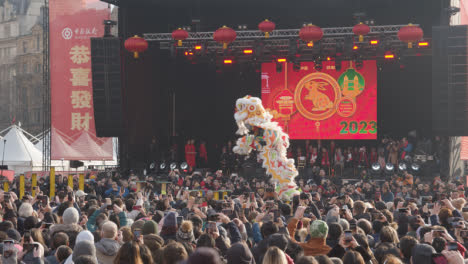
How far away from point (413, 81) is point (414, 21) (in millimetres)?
1950

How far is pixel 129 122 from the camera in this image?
2067 cm

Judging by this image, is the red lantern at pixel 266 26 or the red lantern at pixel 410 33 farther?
the red lantern at pixel 266 26

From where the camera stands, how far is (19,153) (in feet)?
89.6

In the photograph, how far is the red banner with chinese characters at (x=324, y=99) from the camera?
71.4ft

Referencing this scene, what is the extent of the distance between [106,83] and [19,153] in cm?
939

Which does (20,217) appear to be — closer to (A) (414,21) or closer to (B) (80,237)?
(B) (80,237)

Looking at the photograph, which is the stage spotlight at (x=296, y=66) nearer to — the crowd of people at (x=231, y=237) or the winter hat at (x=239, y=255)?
the crowd of people at (x=231, y=237)

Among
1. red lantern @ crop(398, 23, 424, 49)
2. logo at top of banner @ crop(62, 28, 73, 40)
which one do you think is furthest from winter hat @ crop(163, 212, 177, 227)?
logo at top of banner @ crop(62, 28, 73, 40)

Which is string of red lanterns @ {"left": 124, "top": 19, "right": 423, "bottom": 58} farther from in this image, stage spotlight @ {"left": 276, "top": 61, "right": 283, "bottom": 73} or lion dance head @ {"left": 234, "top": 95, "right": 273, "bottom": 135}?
lion dance head @ {"left": 234, "top": 95, "right": 273, "bottom": 135}

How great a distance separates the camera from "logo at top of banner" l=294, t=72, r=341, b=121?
2198 cm

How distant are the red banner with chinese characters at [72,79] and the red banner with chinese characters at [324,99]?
215 inches

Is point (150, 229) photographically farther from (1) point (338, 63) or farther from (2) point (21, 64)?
(2) point (21, 64)

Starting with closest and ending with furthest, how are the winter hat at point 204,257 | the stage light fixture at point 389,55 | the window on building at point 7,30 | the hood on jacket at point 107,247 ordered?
the winter hat at point 204,257, the hood on jacket at point 107,247, the stage light fixture at point 389,55, the window on building at point 7,30

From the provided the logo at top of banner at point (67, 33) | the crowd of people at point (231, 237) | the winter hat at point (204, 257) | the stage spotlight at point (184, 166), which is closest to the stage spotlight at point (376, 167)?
the stage spotlight at point (184, 166)
